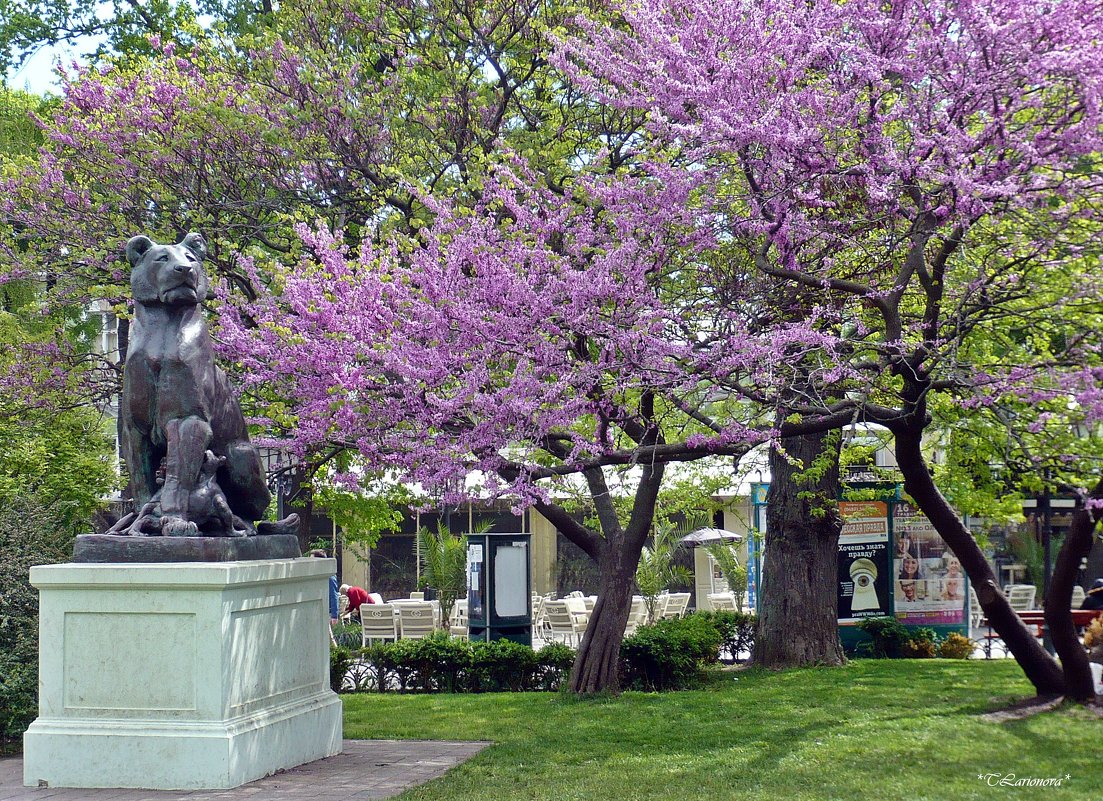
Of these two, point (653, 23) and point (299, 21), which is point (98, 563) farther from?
point (299, 21)

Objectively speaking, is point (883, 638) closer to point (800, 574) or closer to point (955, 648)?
point (955, 648)

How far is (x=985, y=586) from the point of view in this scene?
35.4ft

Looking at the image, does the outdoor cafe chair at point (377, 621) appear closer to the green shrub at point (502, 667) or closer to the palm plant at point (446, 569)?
the palm plant at point (446, 569)

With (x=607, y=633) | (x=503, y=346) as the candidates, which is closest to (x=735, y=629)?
(x=607, y=633)

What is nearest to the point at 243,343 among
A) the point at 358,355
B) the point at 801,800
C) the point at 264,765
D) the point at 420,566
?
the point at 358,355

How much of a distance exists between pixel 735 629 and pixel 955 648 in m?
3.29

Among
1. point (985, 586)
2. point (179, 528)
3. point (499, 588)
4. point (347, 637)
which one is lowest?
point (347, 637)

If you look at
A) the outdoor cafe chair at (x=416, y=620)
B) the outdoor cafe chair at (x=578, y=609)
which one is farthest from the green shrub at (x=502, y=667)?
the outdoor cafe chair at (x=578, y=609)

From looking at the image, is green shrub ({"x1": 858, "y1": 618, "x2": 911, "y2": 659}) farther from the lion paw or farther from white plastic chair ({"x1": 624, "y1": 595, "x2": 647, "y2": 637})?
the lion paw

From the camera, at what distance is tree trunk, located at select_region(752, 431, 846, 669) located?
15.9 m

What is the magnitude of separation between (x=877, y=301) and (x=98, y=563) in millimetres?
6050

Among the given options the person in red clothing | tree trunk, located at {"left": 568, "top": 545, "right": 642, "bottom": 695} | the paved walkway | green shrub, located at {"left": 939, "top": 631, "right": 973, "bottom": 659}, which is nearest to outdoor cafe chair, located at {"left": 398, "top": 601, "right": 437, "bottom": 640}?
the person in red clothing

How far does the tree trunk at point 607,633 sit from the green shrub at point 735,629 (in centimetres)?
435

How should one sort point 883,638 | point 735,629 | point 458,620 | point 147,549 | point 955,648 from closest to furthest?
point 147,549 < point 883,638 < point 955,648 < point 735,629 < point 458,620
